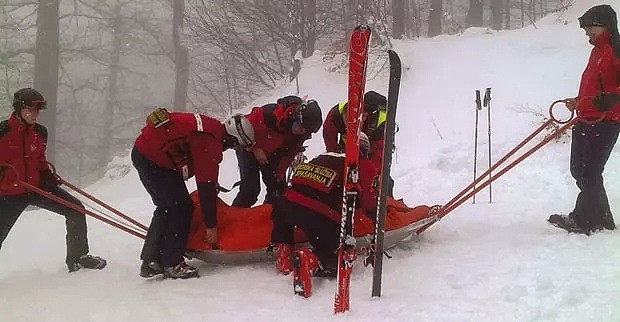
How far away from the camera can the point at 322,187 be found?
414 cm

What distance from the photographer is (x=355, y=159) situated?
Result: 3521 millimetres

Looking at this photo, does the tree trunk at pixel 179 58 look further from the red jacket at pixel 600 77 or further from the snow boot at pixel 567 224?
the red jacket at pixel 600 77

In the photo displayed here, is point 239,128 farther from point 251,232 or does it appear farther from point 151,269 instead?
point 151,269

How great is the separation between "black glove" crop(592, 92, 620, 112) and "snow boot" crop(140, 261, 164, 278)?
3.37 metres

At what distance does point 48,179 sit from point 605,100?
4451 mm

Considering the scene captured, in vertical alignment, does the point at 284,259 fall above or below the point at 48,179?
below

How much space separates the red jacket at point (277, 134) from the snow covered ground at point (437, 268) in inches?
41.8

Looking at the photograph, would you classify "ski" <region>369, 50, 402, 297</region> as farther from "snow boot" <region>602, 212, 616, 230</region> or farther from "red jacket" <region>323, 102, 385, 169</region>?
"snow boot" <region>602, 212, 616, 230</region>

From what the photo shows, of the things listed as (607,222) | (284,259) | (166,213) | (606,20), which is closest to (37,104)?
(166,213)

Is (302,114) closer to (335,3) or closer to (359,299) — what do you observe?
(359,299)

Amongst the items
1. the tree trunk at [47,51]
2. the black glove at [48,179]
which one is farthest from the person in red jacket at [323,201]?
the tree trunk at [47,51]

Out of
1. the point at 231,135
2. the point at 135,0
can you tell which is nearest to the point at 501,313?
the point at 231,135

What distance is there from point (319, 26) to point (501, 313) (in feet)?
47.8

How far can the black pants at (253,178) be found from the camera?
212 inches
